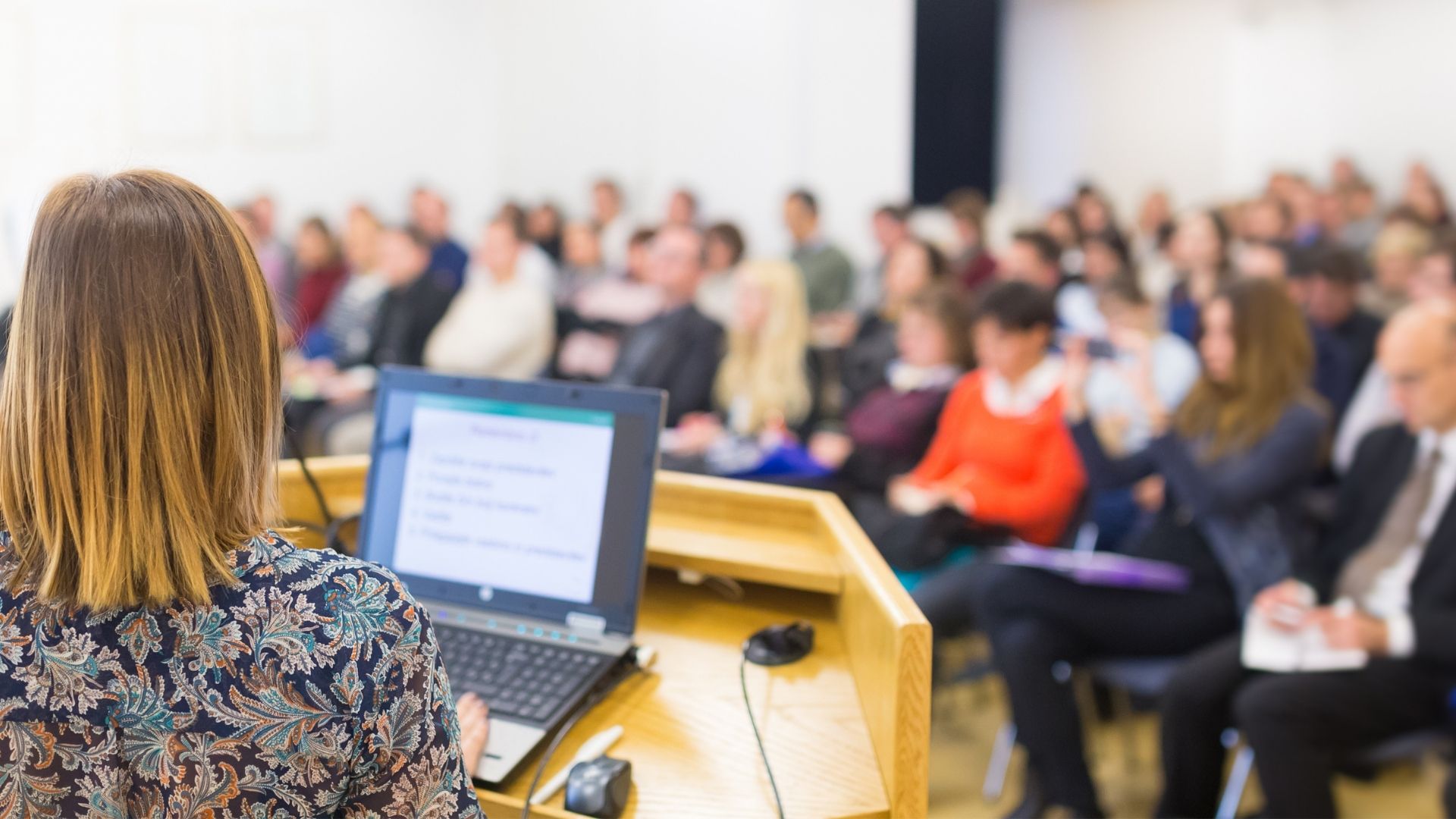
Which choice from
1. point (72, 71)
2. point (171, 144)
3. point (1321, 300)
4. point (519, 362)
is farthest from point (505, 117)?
point (1321, 300)

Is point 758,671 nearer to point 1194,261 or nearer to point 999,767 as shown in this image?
point 999,767

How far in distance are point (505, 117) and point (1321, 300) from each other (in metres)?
7.29

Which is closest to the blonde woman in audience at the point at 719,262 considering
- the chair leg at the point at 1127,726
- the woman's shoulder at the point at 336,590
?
the chair leg at the point at 1127,726

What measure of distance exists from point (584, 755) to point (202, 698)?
0.48 metres

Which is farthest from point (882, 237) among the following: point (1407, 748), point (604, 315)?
point (1407, 748)

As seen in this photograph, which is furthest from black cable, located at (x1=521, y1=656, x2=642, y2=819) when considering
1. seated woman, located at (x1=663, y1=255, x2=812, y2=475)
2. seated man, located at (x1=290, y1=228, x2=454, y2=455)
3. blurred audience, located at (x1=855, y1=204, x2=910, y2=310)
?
blurred audience, located at (x1=855, y1=204, x2=910, y2=310)

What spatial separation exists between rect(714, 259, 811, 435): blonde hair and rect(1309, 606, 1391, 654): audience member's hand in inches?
84.0

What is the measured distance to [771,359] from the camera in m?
4.32

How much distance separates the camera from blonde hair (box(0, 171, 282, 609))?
861 mm

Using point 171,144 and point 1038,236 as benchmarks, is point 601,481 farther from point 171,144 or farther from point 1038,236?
point 171,144

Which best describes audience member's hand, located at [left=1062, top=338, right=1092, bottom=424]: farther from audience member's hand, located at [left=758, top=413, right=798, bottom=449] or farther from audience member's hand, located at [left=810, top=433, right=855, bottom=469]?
audience member's hand, located at [left=758, top=413, right=798, bottom=449]

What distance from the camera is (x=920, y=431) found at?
12.0ft

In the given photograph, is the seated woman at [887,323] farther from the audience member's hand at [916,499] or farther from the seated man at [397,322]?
the seated man at [397,322]

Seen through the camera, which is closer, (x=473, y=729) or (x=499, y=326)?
(x=473, y=729)
